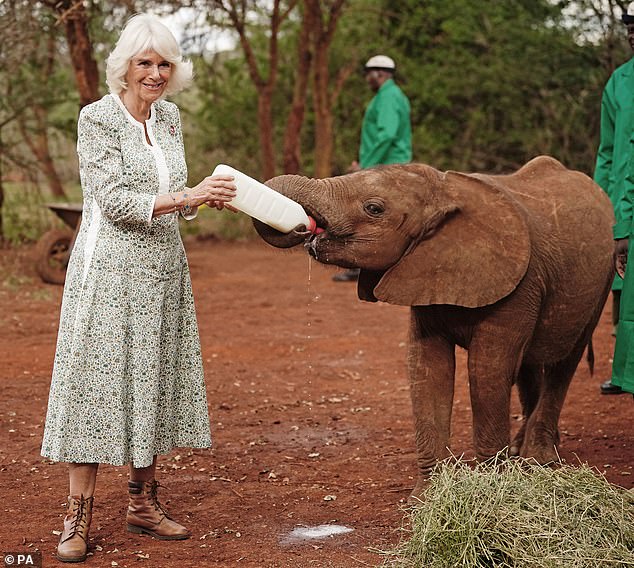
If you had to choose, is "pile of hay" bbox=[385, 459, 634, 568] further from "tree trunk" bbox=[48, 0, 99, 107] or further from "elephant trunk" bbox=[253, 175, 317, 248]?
"tree trunk" bbox=[48, 0, 99, 107]

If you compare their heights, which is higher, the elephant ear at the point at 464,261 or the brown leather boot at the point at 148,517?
the elephant ear at the point at 464,261

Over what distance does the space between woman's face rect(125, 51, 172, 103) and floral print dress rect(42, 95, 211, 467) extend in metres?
0.10

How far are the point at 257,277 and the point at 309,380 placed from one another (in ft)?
19.6

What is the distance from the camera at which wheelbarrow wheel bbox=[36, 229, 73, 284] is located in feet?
42.7

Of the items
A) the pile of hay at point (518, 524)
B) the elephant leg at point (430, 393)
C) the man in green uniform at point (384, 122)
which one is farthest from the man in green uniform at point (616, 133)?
the man in green uniform at point (384, 122)

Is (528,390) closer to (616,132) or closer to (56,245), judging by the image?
(616,132)

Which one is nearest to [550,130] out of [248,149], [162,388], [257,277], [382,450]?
[248,149]

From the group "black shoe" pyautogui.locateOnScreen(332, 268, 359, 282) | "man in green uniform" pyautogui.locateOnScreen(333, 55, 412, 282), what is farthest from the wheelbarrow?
"man in green uniform" pyautogui.locateOnScreen(333, 55, 412, 282)

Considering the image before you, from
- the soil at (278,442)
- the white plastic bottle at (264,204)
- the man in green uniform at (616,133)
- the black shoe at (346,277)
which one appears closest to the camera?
the white plastic bottle at (264,204)

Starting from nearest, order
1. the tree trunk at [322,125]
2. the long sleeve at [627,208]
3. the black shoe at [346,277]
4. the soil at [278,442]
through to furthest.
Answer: the soil at [278,442] < the long sleeve at [627,208] < the black shoe at [346,277] < the tree trunk at [322,125]

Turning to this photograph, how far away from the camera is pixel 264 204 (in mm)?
4742

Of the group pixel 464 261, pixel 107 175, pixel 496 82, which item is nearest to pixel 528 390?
pixel 464 261

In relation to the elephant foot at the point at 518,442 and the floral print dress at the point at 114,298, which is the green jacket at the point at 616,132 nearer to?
the elephant foot at the point at 518,442

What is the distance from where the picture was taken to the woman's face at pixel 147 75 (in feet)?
15.3
